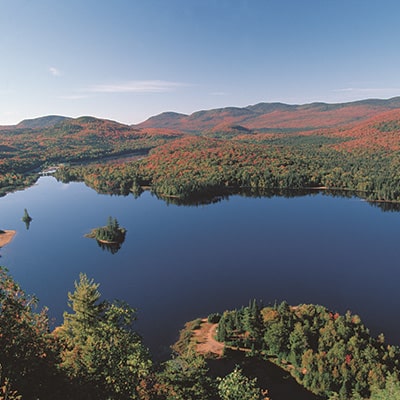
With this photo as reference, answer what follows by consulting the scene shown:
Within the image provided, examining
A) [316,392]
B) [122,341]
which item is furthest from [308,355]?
[122,341]

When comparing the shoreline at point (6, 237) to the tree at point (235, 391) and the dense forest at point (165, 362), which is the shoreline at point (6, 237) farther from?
the tree at point (235, 391)

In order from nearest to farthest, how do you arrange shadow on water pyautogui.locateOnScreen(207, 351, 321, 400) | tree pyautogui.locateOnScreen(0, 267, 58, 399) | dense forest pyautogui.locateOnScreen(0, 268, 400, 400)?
1. tree pyautogui.locateOnScreen(0, 267, 58, 399)
2. dense forest pyautogui.locateOnScreen(0, 268, 400, 400)
3. shadow on water pyautogui.locateOnScreen(207, 351, 321, 400)

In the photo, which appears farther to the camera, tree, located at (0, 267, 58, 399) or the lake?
the lake

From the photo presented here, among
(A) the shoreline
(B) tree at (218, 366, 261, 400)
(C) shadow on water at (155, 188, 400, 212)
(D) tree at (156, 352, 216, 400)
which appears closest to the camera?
(B) tree at (218, 366, 261, 400)

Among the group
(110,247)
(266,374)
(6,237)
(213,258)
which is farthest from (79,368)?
(6,237)

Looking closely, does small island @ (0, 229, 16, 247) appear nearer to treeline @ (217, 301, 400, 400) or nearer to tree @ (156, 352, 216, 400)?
treeline @ (217, 301, 400, 400)

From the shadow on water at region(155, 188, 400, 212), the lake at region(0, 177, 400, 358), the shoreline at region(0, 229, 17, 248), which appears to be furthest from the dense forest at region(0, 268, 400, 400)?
the shadow on water at region(155, 188, 400, 212)

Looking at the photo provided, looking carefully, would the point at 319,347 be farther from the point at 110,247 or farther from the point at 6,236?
the point at 6,236

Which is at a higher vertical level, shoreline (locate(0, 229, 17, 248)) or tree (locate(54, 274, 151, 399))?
tree (locate(54, 274, 151, 399))
